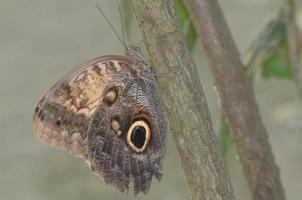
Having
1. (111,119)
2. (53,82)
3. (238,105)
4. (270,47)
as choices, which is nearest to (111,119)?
(111,119)

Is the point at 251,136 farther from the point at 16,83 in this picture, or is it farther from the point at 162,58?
the point at 16,83

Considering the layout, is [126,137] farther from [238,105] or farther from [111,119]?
[238,105]

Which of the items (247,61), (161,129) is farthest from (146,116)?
(247,61)

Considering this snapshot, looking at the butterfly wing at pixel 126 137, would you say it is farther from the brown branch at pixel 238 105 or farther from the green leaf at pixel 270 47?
the green leaf at pixel 270 47

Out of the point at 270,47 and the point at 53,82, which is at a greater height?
the point at 53,82

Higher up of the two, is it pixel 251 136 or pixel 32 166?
pixel 32 166

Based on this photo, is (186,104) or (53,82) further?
(53,82)

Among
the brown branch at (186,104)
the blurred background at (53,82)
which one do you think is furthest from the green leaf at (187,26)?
the blurred background at (53,82)
